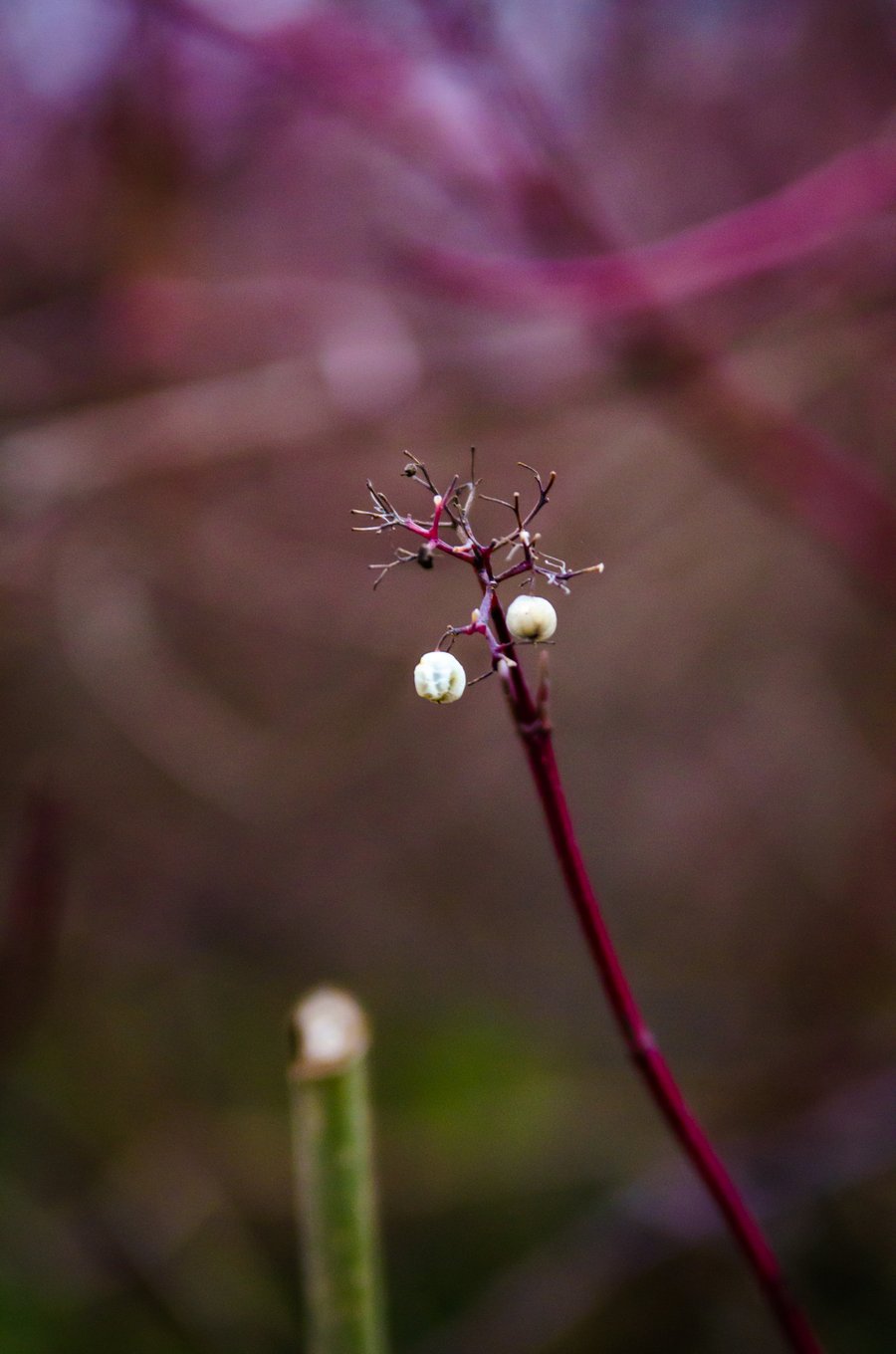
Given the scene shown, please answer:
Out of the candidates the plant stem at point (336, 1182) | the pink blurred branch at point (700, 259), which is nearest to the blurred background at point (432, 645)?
the pink blurred branch at point (700, 259)

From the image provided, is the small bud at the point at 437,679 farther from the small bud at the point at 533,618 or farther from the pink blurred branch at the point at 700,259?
the pink blurred branch at the point at 700,259

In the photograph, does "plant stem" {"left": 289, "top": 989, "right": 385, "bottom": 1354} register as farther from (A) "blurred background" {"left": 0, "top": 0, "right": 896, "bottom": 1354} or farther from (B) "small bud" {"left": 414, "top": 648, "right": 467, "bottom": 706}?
(A) "blurred background" {"left": 0, "top": 0, "right": 896, "bottom": 1354}

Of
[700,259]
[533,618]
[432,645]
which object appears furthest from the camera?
[432,645]

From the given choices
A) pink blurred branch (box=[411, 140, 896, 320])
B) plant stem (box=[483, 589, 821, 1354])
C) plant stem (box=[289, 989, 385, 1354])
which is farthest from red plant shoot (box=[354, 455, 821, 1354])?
pink blurred branch (box=[411, 140, 896, 320])

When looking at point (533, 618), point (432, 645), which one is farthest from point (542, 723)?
point (432, 645)

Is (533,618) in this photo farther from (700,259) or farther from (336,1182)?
(700,259)

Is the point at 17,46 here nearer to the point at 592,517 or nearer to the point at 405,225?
the point at 405,225
